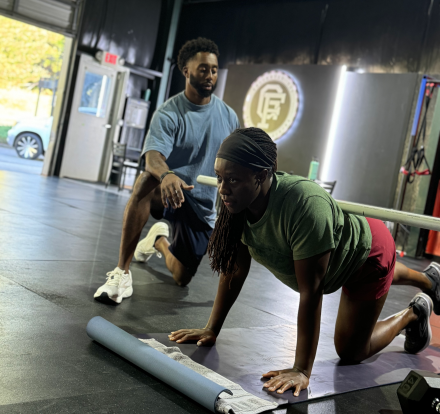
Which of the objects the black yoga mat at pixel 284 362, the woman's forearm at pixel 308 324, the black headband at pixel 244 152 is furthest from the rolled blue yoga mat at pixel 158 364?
the black headband at pixel 244 152

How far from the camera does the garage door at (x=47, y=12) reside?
819cm

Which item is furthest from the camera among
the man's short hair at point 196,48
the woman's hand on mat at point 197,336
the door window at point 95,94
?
the door window at point 95,94

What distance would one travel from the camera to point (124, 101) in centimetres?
994

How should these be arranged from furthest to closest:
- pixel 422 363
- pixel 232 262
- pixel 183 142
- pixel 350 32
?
pixel 350 32
pixel 183 142
pixel 422 363
pixel 232 262

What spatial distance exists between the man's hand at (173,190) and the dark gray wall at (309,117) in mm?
6264

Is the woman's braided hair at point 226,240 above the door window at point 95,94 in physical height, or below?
below

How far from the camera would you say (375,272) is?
1.85 metres

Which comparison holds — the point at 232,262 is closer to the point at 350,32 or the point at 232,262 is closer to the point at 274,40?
the point at 350,32

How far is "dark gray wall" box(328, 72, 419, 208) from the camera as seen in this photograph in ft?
23.8

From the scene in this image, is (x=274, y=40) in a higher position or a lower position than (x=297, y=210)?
higher

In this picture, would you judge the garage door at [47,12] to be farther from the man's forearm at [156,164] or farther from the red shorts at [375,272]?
the red shorts at [375,272]

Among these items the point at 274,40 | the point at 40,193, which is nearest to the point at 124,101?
the point at 274,40

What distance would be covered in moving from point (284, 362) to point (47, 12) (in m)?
8.26

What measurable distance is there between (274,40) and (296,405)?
8.32 meters
